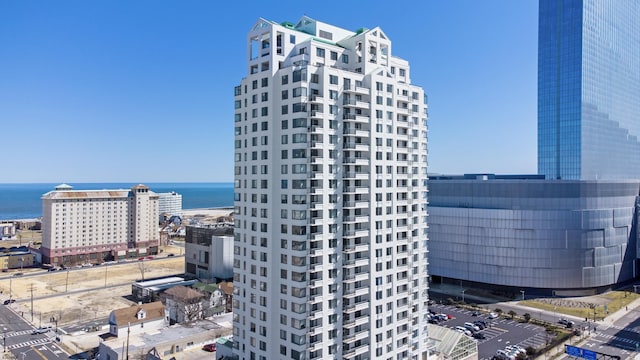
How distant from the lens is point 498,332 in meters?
96.9

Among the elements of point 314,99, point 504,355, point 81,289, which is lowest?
point 81,289

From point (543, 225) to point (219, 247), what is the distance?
3770 inches

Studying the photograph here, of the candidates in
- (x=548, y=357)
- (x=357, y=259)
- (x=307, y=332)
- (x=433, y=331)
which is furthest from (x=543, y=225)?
(x=307, y=332)

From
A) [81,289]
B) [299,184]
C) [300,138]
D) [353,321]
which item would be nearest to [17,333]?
[81,289]

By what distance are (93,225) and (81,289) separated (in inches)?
2010

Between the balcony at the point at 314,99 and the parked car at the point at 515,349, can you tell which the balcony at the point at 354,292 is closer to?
the balcony at the point at 314,99

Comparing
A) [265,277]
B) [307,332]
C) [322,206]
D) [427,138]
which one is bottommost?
[307,332]

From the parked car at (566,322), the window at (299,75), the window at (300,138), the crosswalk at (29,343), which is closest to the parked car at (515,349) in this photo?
the parked car at (566,322)

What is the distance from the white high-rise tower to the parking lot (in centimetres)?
3237

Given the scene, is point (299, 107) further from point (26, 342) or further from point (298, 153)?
point (26, 342)

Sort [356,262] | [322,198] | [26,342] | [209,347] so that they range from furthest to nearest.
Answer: [26,342]
[209,347]
[356,262]
[322,198]

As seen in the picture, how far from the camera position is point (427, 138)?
72.1 meters

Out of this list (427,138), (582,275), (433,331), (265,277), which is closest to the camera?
(265,277)

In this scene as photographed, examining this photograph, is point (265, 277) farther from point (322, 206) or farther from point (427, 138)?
point (427, 138)
